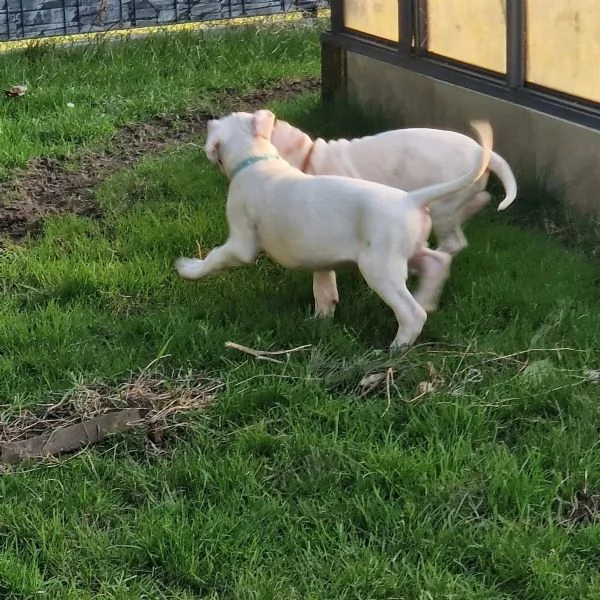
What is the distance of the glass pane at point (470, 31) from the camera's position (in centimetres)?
600

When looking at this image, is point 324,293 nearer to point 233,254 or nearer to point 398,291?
point 233,254

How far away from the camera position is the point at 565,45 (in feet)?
18.2

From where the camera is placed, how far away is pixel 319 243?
4.27 metres

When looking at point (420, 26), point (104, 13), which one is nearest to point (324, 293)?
point (420, 26)

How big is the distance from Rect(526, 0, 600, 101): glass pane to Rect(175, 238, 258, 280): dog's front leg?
2029mm

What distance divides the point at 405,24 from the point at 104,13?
4539 millimetres

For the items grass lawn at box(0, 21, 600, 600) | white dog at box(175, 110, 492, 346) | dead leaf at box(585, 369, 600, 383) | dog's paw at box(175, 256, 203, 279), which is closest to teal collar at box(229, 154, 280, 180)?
white dog at box(175, 110, 492, 346)

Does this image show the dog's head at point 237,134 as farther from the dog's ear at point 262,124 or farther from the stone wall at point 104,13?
the stone wall at point 104,13

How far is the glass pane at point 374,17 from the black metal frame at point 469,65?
0.05 metres

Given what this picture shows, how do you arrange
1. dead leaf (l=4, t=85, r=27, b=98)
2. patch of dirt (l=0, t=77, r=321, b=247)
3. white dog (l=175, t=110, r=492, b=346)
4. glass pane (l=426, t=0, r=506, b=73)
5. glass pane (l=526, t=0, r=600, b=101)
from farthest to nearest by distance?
dead leaf (l=4, t=85, r=27, b=98) < patch of dirt (l=0, t=77, r=321, b=247) < glass pane (l=426, t=0, r=506, b=73) < glass pane (l=526, t=0, r=600, b=101) < white dog (l=175, t=110, r=492, b=346)

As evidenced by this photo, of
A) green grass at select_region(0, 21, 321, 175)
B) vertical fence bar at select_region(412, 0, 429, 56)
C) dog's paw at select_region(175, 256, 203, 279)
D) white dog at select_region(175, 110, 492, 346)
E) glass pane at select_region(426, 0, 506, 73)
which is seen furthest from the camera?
green grass at select_region(0, 21, 321, 175)

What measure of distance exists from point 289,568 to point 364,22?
5076mm

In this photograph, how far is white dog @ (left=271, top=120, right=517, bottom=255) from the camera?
4.88 meters

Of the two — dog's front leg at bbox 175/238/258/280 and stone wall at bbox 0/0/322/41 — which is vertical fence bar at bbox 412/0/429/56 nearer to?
dog's front leg at bbox 175/238/258/280
